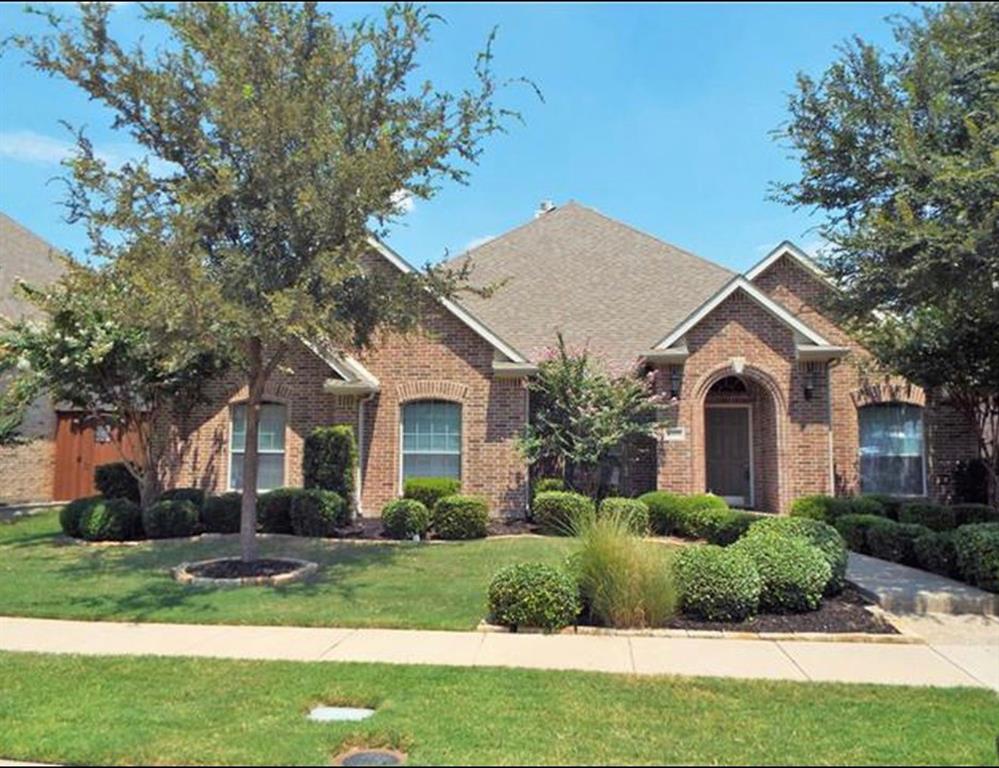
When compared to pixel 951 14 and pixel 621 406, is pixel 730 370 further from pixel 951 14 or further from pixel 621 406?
pixel 951 14

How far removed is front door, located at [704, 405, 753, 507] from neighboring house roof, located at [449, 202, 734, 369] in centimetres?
232

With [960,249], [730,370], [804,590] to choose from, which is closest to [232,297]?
[804,590]

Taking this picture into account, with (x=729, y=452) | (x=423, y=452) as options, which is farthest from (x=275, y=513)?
(x=729, y=452)

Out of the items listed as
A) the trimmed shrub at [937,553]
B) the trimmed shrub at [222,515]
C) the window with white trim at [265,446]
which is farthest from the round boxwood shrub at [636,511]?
the window with white trim at [265,446]

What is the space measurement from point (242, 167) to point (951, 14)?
28.1ft

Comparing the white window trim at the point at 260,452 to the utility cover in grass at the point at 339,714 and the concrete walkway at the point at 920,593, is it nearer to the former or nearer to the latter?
the concrete walkway at the point at 920,593

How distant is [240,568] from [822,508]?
10005mm

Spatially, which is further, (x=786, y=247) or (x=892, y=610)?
(x=786, y=247)

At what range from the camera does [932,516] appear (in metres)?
12.9

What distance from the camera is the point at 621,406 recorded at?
1485cm

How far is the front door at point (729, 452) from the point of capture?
55.9 feet

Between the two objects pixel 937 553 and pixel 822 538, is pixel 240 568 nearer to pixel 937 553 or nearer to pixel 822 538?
pixel 822 538

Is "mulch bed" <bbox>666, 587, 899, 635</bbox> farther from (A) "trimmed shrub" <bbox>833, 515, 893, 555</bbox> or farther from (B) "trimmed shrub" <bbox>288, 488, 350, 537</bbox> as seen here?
(B) "trimmed shrub" <bbox>288, 488, 350, 537</bbox>

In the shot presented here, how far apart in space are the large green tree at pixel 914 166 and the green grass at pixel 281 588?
5565 millimetres
